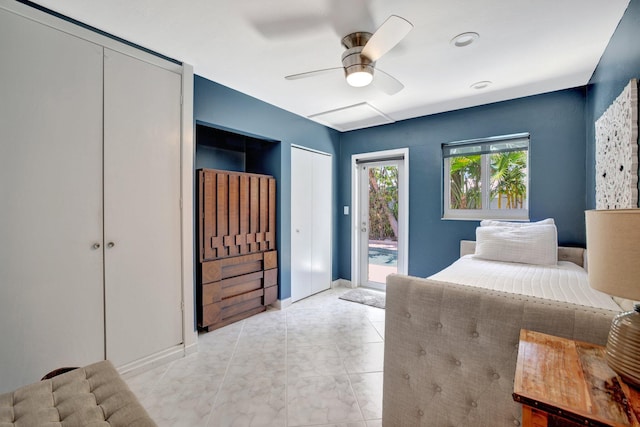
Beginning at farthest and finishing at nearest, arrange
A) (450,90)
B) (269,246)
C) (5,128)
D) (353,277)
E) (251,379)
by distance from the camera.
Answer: (353,277)
(269,246)
(450,90)
(251,379)
(5,128)

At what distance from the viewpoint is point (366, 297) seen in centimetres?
385

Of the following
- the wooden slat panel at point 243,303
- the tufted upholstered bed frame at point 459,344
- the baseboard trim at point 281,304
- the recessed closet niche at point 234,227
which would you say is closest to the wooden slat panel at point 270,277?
the recessed closet niche at point 234,227

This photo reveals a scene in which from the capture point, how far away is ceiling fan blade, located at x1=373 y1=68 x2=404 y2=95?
6.76ft

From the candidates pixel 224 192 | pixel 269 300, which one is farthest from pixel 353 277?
pixel 224 192

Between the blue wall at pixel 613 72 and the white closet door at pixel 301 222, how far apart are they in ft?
9.50

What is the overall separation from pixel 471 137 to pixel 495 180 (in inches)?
22.9

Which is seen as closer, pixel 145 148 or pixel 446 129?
pixel 145 148

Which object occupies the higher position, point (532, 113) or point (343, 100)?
point (343, 100)

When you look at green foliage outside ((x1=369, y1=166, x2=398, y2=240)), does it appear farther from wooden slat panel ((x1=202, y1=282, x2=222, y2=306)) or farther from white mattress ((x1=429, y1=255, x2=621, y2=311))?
wooden slat panel ((x1=202, y1=282, x2=222, y2=306))

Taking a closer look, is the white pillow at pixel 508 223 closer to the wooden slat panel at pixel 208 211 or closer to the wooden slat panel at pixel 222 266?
the wooden slat panel at pixel 222 266

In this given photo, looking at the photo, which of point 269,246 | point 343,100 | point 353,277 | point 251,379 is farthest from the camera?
point 353,277

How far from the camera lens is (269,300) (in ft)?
11.2

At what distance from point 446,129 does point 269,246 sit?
2645 mm

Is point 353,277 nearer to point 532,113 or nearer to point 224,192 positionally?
point 224,192
